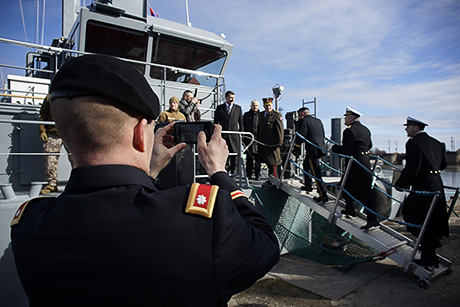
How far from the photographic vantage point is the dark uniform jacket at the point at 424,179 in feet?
12.7

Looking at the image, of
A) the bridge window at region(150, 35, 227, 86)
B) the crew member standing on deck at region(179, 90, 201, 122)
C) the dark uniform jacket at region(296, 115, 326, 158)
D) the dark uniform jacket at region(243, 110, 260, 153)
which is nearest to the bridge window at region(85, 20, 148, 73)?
the bridge window at region(150, 35, 227, 86)

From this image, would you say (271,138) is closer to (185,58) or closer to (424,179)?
(424,179)

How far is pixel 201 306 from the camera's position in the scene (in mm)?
769

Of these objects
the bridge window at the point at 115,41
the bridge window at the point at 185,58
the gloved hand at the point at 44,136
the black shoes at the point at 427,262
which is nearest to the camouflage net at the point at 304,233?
the black shoes at the point at 427,262

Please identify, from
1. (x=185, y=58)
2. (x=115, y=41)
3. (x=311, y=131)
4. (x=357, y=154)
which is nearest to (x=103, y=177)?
(x=357, y=154)

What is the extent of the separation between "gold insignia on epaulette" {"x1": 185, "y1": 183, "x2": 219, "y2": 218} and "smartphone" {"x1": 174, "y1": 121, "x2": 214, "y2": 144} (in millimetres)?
620

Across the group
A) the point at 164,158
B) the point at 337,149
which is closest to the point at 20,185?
the point at 164,158

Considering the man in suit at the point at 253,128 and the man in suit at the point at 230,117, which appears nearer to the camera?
the man in suit at the point at 230,117

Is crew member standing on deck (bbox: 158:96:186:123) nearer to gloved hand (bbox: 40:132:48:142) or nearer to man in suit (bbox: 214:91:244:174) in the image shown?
man in suit (bbox: 214:91:244:174)

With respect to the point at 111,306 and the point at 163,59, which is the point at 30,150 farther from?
the point at 111,306

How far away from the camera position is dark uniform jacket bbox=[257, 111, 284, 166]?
581 cm

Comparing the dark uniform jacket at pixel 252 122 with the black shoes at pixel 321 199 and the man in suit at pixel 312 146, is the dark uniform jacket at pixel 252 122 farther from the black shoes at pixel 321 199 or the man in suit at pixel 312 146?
the black shoes at pixel 321 199

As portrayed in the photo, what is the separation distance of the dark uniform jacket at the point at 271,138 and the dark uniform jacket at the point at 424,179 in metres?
2.27

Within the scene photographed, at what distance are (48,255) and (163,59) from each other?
6739 millimetres
